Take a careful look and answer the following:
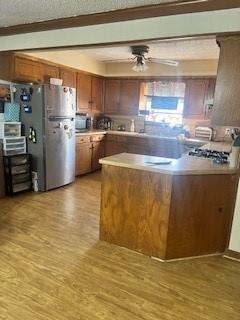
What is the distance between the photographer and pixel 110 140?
18.6ft

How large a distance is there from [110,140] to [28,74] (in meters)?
2.23

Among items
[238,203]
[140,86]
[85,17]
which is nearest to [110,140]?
[140,86]

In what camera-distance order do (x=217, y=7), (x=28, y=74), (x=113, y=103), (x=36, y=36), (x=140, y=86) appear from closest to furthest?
1. (x=217, y=7)
2. (x=36, y=36)
3. (x=28, y=74)
4. (x=140, y=86)
5. (x=113, y=103)

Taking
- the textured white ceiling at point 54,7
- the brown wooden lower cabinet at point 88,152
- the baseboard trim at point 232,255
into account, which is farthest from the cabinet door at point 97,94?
the baseboard trim at point 232,255

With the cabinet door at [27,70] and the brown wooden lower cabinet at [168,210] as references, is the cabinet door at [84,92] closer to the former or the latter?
the cabinet door at [27,70]

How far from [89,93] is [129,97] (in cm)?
89

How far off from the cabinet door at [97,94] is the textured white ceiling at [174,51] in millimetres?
559

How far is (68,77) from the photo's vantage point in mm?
4840

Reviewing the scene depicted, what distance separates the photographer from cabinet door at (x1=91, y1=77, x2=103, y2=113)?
223 inches

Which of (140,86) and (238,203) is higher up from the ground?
(140,86)

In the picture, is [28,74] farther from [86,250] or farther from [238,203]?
[238,203]

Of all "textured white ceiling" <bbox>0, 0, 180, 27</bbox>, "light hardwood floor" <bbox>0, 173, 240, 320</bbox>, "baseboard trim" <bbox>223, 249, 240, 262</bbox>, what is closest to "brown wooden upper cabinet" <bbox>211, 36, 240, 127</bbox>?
"textured white ceiling" <bbox>0, 0, 180, 27</bbox>

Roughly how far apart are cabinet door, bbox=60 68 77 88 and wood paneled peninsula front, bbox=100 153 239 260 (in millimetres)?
2675

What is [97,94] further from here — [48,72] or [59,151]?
[59,151]
